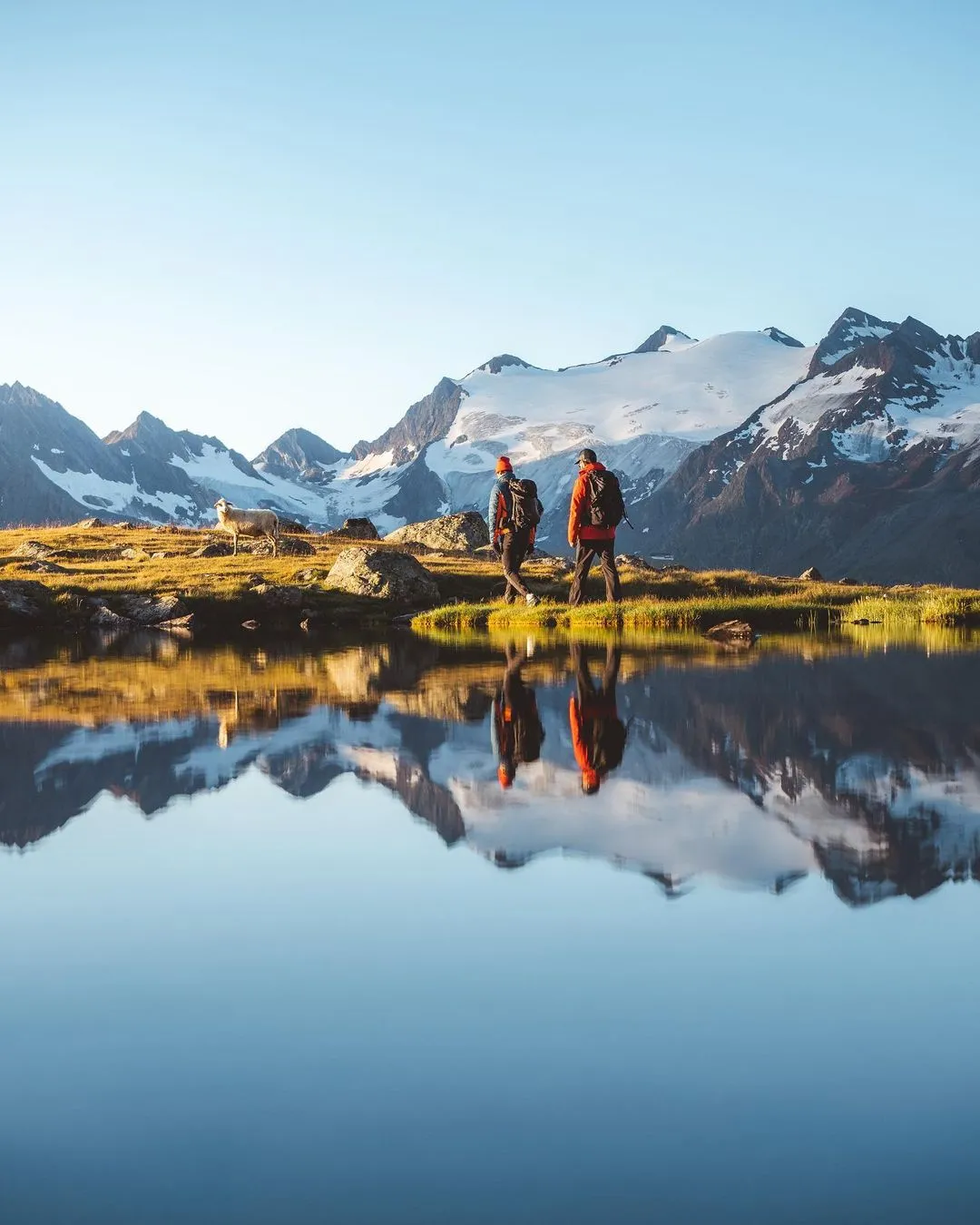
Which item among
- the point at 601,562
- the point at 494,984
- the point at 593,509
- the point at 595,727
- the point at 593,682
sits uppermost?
the point at 593,509

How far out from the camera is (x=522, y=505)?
3431 cm

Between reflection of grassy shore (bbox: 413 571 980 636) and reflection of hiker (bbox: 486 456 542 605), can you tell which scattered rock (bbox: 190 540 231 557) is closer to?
reflection of grassy shore (bbox: 413 571 980 636)

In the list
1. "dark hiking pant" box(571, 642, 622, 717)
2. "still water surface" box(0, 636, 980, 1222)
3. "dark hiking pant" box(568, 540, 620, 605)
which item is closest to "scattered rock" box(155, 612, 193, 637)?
"dark hiking pant" box(568, 540, 620, 605)

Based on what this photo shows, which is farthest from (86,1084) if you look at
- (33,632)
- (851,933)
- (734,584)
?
(734,584)

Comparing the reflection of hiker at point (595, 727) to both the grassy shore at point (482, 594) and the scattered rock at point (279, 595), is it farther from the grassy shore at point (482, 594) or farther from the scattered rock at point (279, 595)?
the scattered rock at point (279, 595)

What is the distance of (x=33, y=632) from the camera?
→ 125 ft

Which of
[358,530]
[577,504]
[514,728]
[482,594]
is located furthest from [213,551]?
[514,728]

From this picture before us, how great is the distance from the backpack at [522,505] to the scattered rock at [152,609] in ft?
40.3

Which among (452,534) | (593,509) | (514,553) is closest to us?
(593,509)

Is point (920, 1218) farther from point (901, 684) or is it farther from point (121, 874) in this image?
point (901, 684)

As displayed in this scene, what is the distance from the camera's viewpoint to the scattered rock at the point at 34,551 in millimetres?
53734

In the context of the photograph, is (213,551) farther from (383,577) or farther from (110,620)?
(110,620)

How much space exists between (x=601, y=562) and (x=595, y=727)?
68.5 ft

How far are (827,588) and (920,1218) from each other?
40.6 meters
